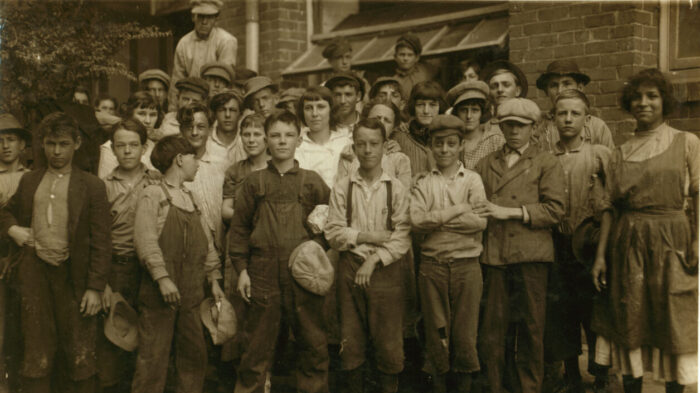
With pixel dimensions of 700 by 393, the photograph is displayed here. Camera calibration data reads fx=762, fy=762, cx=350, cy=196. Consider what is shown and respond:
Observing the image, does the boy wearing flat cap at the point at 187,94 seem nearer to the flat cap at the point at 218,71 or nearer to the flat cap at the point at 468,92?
the flat cap at the point at 218,71

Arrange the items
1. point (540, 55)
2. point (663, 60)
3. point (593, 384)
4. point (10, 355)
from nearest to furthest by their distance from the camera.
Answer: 1. point (10, 355)
2. point (593, 384)
3. point (663, 60)
4. point (540, 55)

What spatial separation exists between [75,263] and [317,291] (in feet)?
4.66

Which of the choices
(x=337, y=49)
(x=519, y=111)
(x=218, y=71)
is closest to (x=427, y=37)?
(x=337, y=49)

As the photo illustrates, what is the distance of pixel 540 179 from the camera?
4516mm

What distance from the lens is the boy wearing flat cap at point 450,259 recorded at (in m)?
4.41

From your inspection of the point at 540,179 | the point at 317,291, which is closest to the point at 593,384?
the point at 540,179

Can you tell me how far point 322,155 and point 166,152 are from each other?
3.53 ft

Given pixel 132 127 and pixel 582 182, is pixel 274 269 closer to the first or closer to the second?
pixel 132 127

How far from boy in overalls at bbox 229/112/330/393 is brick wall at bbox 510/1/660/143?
9.06 ft

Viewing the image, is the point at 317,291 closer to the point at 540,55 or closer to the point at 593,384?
the point at 593,384

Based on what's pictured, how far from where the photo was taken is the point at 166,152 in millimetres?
4625

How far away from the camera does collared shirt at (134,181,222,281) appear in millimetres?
4414

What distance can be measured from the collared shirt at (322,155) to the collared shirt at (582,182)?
1.47 metres

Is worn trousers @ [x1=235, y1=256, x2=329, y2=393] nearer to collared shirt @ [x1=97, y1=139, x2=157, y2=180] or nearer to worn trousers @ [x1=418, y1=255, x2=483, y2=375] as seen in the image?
worn trousers @ [x1=418, y1=255, x2=483, y2=375]
